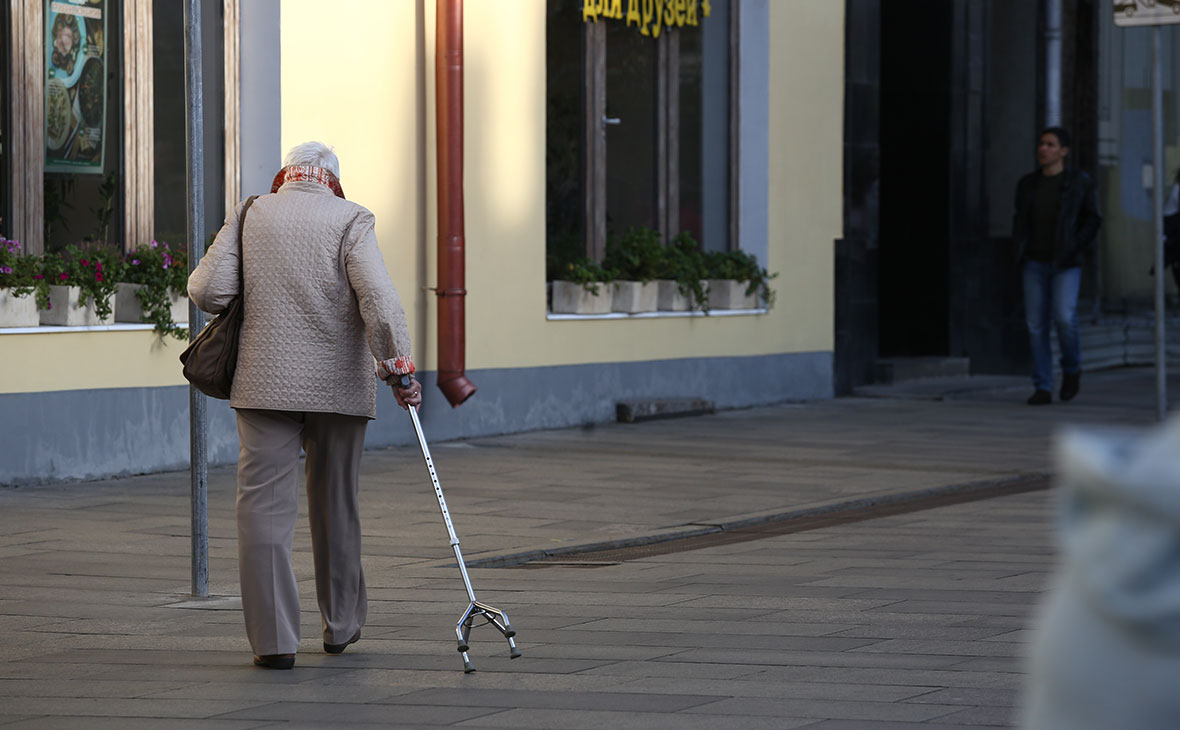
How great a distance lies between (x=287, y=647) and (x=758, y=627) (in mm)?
1470

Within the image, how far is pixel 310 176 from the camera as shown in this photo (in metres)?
5.68

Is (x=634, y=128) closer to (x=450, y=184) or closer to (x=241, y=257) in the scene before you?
(x=450, y=184)

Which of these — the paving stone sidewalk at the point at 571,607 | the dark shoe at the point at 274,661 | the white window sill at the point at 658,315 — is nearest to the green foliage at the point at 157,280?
the paving stone sidewalk at the point at 571,607

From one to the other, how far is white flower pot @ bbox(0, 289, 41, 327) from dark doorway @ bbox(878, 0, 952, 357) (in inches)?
384

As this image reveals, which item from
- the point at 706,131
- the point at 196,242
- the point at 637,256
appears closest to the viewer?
the point at 196,242

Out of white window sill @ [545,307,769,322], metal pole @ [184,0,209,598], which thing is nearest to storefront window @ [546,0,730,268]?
white window sill @ [545,307,769,322]

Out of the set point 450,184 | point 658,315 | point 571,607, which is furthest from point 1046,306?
point 571,607

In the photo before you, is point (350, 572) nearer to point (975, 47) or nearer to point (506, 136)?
point (506, 136)

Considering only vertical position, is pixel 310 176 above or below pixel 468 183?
below

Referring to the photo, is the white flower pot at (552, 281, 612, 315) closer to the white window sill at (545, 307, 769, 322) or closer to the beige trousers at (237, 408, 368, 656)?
the white window sill at (545, 307, 769, 322)


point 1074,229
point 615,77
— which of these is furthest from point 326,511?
point 1074,229

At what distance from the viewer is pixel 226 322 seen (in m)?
5.58

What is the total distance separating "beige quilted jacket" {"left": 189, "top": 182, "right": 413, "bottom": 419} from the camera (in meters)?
5.50

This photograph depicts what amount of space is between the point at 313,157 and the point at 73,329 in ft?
14.9
